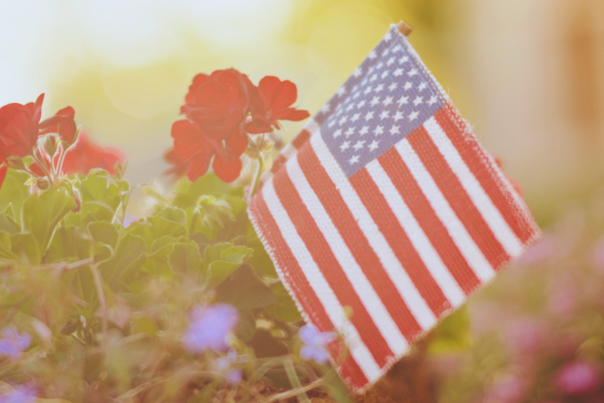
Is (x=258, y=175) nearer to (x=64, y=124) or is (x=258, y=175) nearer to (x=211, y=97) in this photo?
(x=211, y=97)

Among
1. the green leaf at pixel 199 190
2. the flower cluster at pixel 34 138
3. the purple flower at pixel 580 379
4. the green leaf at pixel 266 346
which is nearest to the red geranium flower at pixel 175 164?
the green leaf at pixel 199 190

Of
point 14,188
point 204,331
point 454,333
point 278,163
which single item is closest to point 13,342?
point 204,331

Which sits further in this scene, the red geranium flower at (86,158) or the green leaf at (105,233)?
the red geranium flower at (86,158)

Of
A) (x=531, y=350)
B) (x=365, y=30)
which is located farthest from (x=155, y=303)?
(x=365, y=30)

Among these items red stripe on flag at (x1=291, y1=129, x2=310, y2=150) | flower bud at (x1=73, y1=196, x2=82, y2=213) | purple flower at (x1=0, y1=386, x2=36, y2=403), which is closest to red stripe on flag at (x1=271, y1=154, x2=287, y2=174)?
red stripe on flag at (x1=291, y1=129, x2=310, y2=150)

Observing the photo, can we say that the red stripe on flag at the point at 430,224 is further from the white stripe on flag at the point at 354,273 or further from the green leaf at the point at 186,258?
the green leaf at the point at 186,258

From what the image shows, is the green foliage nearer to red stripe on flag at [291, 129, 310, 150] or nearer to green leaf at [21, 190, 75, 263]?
green leaf at [21, 190, 75, 263]
